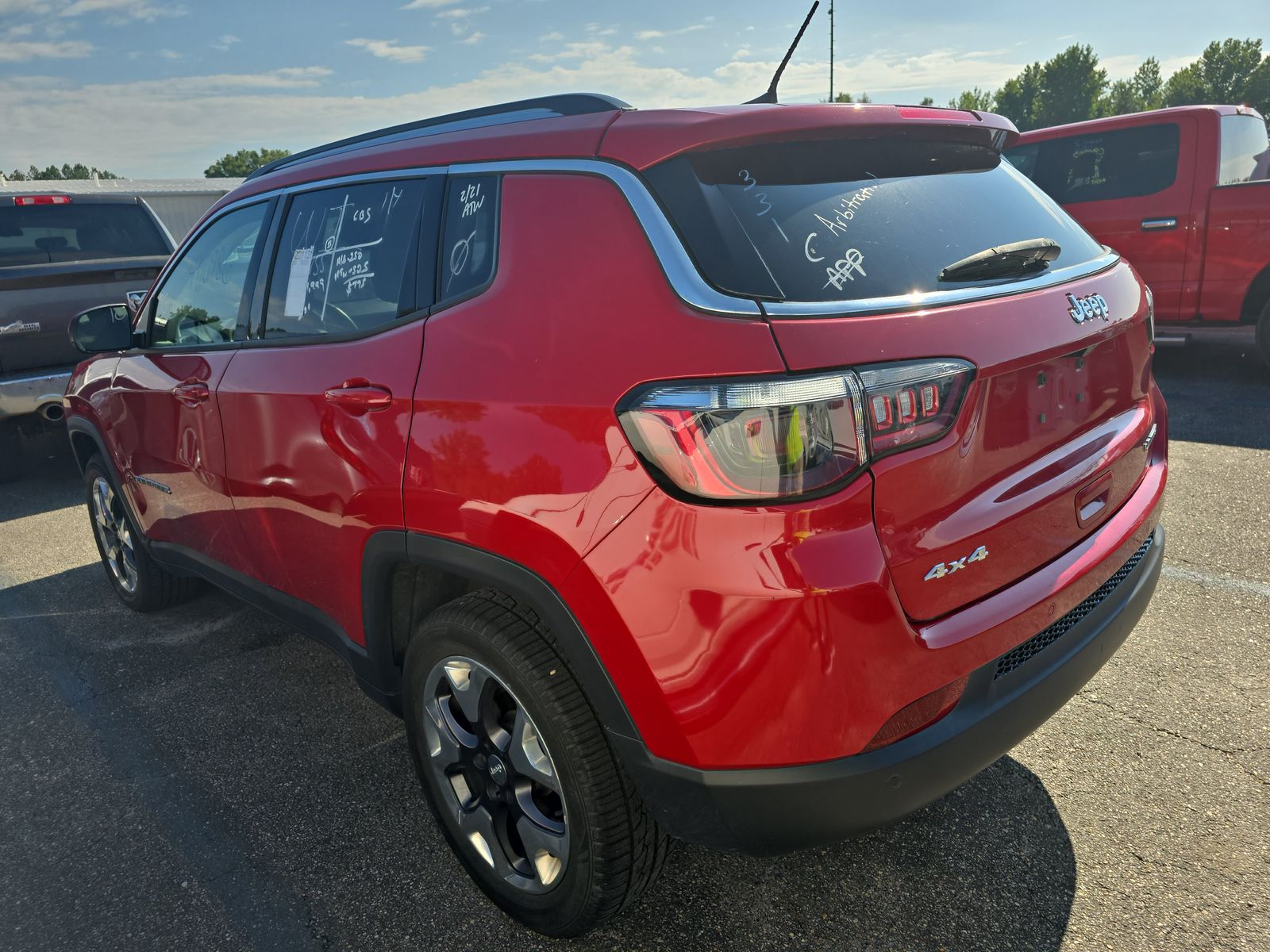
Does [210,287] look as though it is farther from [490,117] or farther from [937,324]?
[937,324]

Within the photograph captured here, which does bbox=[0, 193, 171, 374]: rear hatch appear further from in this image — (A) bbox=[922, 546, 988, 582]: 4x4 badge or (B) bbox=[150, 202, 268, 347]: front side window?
(A) bbox=[922, 546, 988, 582]: 4x4 badge

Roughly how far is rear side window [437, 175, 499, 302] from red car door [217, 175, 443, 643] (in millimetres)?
65

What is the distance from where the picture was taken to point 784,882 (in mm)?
2299

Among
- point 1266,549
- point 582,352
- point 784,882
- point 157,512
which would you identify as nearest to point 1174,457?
point 1266,549

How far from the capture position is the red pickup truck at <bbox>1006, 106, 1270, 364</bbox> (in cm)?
677

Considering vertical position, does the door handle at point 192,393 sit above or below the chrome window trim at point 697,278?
below

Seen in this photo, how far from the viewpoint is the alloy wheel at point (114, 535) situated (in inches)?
165

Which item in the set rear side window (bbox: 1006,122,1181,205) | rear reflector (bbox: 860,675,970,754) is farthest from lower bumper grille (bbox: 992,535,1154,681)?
rear side window (bbox: 1006,122,1181,205)

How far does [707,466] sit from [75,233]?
7325 mm

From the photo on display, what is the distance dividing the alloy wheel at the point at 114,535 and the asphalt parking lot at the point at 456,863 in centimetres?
53

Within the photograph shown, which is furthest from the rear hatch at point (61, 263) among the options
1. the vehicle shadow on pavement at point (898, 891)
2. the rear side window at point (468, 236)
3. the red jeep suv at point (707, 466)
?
the vehicle shadow on pavement at point (898, 891)

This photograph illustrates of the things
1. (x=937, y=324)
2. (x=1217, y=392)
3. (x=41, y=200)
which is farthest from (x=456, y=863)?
(x=41, y=200)

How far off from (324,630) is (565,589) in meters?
1.24

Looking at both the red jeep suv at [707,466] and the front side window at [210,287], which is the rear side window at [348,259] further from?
the front side window at [210,287]
